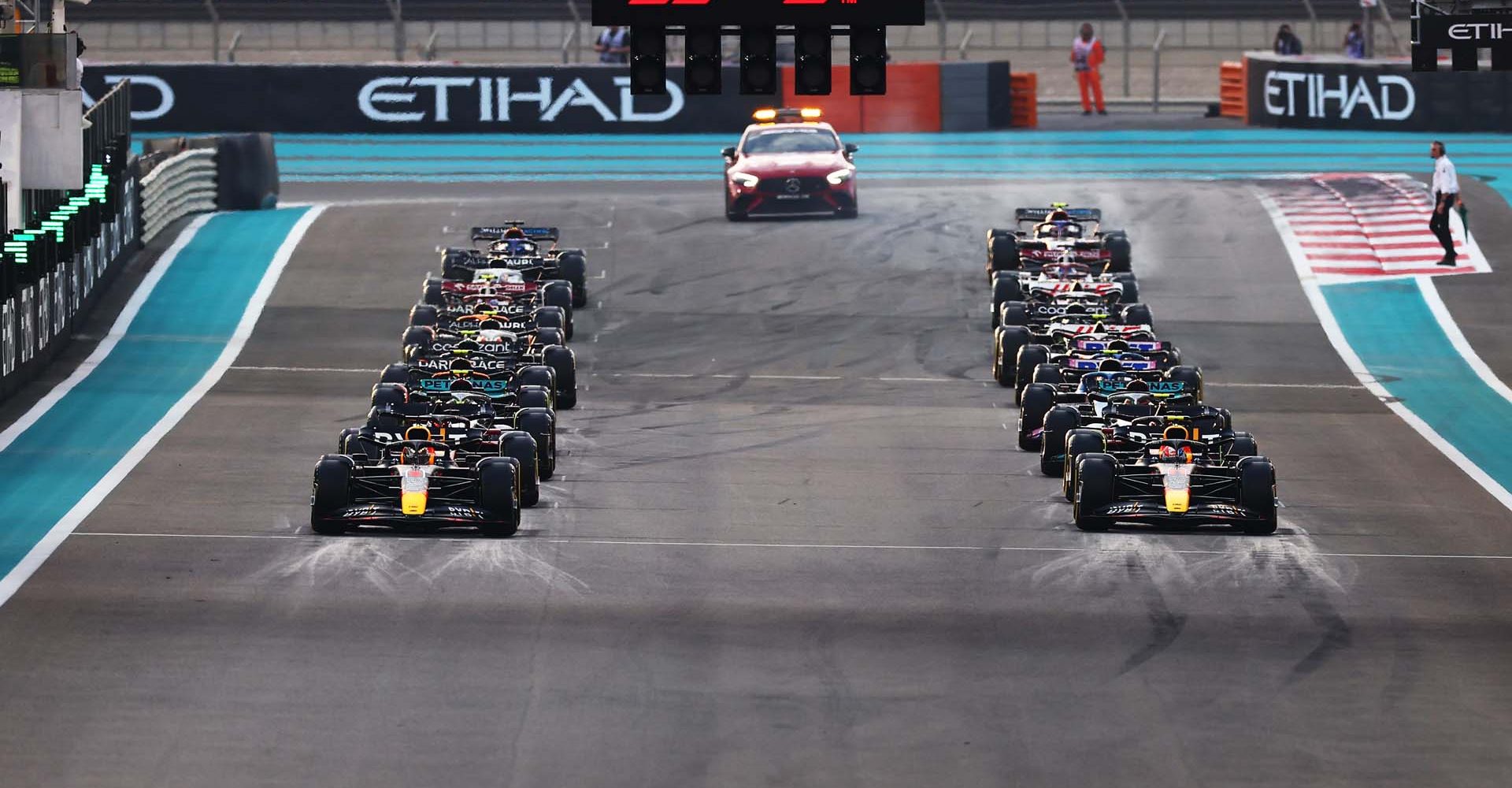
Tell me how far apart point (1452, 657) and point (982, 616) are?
2.94 meters

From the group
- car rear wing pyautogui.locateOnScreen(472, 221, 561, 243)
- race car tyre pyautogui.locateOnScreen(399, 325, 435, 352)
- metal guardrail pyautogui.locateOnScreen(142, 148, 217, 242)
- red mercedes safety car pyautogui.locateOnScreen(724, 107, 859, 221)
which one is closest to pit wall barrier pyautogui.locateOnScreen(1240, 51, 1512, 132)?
red mercedes safety car pyautogui.locateOnScreen(724, 107, 859, 221)

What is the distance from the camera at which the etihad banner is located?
44.9 meters

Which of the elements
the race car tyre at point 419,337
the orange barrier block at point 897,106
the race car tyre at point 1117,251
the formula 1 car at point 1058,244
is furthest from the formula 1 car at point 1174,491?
the orange barrier block at point 897,106

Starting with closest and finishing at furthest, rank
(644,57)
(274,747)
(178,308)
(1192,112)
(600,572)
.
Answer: (274,747)
(600,572)
(644,57)
(178,308)
(1192,112)

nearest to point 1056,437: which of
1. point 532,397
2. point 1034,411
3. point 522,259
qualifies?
point 1034,411

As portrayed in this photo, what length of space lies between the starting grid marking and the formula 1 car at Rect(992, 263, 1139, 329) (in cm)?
496

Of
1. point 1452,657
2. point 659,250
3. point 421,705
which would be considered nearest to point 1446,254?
point 659,250

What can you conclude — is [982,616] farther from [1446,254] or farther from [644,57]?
[1446,254]

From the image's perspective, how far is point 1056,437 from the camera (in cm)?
2059

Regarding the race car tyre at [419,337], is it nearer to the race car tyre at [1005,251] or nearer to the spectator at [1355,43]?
the race car tyre at [1005,251]

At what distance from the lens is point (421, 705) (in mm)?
13555

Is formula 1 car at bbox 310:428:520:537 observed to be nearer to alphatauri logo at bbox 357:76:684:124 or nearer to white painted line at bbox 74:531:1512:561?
white painted line at bbox 74:531:1512:561

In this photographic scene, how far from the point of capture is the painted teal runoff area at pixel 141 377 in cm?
1950

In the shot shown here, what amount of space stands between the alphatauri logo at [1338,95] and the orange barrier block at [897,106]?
6.90 meters
